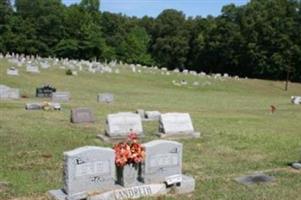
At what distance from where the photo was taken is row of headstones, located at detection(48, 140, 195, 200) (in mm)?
10047

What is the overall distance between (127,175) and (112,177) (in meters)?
0.30

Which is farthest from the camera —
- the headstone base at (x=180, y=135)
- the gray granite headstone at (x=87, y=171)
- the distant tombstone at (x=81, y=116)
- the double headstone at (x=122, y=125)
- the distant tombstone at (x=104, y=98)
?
the distant tombstone at (x=104, y=98)

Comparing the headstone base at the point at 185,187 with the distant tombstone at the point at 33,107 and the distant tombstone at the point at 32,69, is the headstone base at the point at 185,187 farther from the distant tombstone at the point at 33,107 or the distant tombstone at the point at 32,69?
the distant tombstone at the point at 32,69

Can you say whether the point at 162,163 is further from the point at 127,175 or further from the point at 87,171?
the point at 87,171

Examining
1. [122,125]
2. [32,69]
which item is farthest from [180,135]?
[32,69]

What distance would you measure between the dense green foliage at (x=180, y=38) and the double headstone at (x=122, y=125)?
5724cm

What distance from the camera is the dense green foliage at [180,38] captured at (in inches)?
3027

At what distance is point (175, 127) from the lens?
60.5 ft

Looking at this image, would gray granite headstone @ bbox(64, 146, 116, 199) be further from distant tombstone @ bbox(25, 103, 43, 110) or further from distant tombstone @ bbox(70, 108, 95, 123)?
distant tombstone @ bbox(25, 103, 43, 110)

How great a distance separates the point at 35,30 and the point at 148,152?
76.2 meters

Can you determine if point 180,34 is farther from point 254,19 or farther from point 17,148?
point 17,148

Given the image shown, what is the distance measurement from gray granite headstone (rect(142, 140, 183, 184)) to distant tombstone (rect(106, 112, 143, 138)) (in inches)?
240

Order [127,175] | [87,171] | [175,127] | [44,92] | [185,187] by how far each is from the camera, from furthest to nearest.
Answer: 1. [44,92]
2. [175,127]
3. [185,187]
4. [127,175]
5. [87,171]

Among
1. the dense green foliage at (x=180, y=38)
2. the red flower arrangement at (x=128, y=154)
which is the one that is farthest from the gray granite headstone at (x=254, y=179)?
the dense green foliage at (x=180, y=38)
